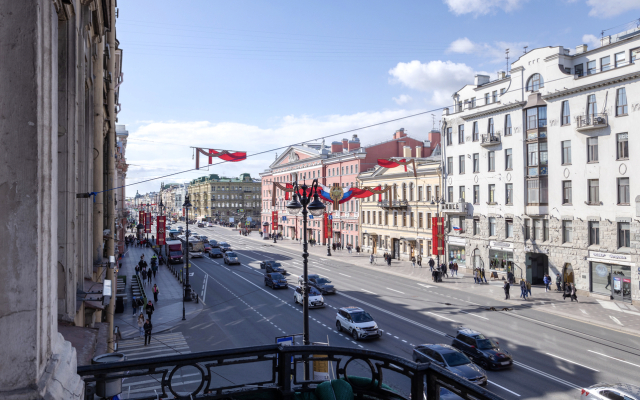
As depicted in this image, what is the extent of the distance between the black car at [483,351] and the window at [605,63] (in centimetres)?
2320

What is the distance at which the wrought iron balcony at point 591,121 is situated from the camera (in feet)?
95.6

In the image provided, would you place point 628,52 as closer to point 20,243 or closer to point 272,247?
point 20,243

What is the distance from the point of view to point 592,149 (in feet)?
99.7

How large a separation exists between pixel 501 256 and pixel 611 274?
30.9 ft

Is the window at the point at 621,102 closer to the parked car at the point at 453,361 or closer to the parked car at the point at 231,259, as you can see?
the parked car at the point at 453,361

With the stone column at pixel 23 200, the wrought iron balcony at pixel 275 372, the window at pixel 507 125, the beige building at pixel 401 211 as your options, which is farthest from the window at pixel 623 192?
the stone column at pixel 23 200

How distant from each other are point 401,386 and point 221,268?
36.2 m

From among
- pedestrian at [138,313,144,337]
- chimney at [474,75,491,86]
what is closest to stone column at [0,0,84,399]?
pedestrian at [138,313,144,337]

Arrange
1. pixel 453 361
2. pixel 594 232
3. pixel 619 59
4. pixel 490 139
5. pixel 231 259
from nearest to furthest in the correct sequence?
1. pixel 453 361
2. pixel 619 59
3. pixel 594 232
4. pixel 490 139
5. pixel 231 259

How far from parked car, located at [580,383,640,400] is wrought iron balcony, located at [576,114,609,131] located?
872 inches

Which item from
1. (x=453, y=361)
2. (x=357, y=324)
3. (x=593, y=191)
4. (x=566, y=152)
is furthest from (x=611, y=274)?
(x=453, y=361)

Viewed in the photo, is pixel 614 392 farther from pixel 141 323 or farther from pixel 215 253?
pixel 215 253

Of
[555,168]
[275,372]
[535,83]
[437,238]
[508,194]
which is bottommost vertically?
[437,238]

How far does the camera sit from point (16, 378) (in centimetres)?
286
